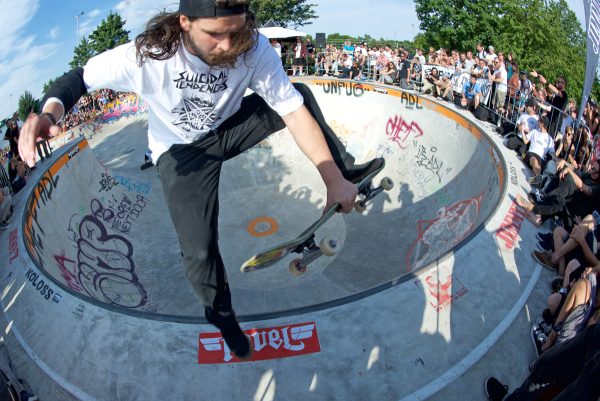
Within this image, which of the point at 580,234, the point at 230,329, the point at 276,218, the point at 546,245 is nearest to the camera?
the point at 230,329

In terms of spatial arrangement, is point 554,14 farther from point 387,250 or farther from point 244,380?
point 244,380

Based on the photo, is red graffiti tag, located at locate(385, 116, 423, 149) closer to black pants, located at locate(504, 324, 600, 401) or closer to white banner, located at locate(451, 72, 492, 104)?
white banner, located at locate(451, 72, 492, 104)

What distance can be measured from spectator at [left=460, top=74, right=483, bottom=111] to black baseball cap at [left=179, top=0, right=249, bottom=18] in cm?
1203

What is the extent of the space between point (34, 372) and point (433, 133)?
11275mm

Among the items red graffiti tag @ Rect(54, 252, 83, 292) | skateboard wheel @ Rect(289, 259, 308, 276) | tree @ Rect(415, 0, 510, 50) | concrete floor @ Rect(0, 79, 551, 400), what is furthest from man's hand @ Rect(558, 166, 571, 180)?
tree @ Rect(415, 0, 510, 50)

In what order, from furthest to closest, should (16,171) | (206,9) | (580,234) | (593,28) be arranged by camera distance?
(16,171), (593,28), (580,234), (206,9)

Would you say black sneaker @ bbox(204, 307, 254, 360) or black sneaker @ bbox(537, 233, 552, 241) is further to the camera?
black sneaker @ bbox(537, 233, 552, 241)

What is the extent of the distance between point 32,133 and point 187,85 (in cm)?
108

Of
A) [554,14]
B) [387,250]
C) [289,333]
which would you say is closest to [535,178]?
[387,250]

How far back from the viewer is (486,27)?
1406 inches

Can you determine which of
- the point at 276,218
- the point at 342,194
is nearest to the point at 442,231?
the point at 276,218

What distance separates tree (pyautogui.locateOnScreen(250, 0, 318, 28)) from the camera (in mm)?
48656

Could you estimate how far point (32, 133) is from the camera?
7.19ft

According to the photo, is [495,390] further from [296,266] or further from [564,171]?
[564,171]
